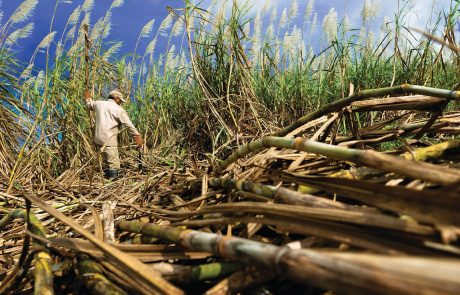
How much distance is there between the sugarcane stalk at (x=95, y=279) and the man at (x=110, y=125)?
423cm

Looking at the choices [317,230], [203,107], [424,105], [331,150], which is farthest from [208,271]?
[203,107]

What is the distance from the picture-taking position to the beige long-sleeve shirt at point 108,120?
5008 mm

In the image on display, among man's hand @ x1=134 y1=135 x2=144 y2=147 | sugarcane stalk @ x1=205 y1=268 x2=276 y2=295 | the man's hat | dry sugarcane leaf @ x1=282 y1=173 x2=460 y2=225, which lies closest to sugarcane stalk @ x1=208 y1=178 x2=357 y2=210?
dry sugarcane leaf @ x1=282 y1=173 x2=460 y2=225

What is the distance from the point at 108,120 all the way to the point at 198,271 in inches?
196

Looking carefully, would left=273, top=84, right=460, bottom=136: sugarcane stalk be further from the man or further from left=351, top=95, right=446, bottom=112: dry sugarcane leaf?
the man

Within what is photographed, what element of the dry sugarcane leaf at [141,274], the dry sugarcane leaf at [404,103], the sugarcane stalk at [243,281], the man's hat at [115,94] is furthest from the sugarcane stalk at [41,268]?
the man's hat at [115,94]

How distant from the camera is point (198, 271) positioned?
1.84ft

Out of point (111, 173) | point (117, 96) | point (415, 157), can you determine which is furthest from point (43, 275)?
point (117, 96)

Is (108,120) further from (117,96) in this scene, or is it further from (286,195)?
(286,195)

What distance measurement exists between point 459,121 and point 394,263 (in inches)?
35.3

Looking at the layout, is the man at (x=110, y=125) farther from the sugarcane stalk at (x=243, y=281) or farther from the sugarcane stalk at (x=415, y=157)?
the sugarcane stalk at (x=243, y=281)

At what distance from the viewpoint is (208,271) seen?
557 mm

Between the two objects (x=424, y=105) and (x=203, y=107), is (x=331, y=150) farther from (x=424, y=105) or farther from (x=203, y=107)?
(x=203, y=107)

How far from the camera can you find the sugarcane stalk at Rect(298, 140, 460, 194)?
2.33 feet
